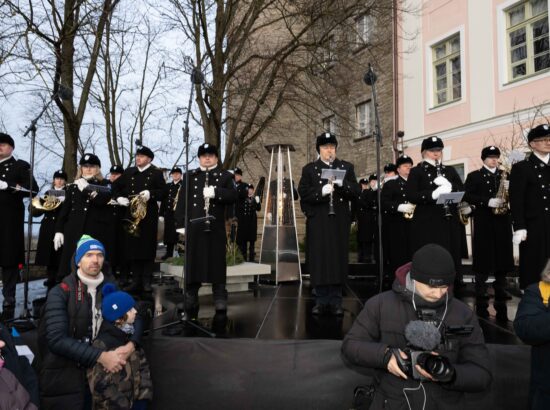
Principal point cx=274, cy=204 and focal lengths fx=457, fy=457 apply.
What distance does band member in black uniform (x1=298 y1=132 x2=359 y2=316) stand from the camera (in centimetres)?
560

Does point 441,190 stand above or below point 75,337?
above

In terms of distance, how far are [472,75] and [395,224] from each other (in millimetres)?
7634

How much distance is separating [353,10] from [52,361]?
986 cm

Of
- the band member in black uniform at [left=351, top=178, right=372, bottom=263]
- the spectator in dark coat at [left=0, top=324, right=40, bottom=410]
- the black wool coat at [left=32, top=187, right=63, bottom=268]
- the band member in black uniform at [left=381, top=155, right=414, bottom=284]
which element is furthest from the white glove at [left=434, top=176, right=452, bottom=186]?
the black wool coat at [left=32, top=187, right=63, bottom=268]

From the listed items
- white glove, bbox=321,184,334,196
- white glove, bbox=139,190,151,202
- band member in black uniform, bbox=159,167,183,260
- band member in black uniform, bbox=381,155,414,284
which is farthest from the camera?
band member in black uniform, bbox=159,167,183,260

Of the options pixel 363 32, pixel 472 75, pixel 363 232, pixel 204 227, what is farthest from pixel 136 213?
pixel 472 75

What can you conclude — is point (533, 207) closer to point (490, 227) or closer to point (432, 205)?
point (432, 205)

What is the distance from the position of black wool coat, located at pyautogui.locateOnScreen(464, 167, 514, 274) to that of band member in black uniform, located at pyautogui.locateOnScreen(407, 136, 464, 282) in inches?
30.8

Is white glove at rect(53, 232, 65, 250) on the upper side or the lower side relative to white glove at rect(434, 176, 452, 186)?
lower

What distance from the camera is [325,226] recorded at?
18.9 ft

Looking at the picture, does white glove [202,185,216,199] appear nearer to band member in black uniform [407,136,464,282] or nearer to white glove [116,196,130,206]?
white glove [116,196,130,206]

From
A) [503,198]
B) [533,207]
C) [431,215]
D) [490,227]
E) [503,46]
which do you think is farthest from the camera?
[503,46]

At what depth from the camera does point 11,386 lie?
2641mm

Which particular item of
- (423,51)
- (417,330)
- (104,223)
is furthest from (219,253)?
(423,51)
